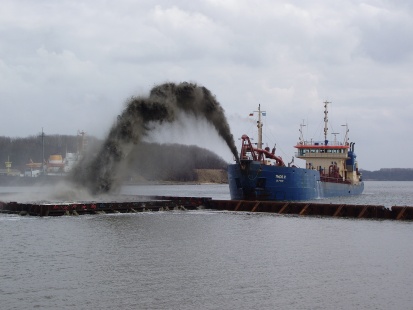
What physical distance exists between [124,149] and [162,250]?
86.7 feet

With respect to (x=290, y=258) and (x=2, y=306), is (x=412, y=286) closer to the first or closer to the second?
(x=290, y=258)

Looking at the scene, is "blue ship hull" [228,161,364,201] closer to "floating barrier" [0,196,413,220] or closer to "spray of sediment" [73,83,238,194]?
"spray of sediment" [73,83,238,194]

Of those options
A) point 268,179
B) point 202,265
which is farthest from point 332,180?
point 202,265

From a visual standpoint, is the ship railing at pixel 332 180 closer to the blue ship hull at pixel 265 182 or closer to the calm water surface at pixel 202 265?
the blue ship hull at pixel 265 182

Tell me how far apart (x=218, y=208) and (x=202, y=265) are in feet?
95.7

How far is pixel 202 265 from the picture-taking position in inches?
972

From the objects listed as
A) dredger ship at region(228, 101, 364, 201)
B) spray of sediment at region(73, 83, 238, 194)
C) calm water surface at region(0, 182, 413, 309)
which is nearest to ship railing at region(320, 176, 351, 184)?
dredger ship at region(228, 101, 364, 201)

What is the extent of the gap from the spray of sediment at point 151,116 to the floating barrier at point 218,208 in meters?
6.17

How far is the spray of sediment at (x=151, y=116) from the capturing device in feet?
174

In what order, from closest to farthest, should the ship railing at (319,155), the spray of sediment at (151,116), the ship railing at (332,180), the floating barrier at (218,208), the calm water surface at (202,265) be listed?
the calm water surface at (202,265) < the floating barrier at (218,208) < the spray of sediment at (151,116) < the ship railing at (332,180) < the ship railing at (319,155)

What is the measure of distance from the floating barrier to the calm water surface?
11.4 ft

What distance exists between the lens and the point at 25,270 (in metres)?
23.4

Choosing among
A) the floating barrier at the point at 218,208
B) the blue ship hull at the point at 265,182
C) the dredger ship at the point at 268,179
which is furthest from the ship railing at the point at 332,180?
the floating barrier at the point at 218,208

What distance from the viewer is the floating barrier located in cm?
4431
